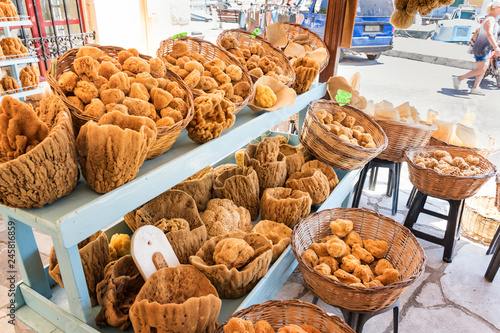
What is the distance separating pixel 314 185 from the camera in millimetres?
1920

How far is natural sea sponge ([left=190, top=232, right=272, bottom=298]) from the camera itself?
118 cm

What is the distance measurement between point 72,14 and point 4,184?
6.47 meters

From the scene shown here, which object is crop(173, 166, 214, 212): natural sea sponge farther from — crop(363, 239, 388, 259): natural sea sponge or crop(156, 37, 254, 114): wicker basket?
crop(363, 239, 388, 259): natural sea sponge

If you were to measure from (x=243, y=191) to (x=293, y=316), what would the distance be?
2.45 ft

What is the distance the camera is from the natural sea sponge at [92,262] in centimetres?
114

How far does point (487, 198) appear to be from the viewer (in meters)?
2.96

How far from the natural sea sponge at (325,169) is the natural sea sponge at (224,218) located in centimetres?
62

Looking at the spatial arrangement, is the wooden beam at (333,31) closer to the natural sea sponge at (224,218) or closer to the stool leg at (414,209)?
the stool leg at (414,209)

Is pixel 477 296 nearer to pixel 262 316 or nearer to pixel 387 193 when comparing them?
pixel 387 193

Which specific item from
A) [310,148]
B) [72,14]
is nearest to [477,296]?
[310,148]

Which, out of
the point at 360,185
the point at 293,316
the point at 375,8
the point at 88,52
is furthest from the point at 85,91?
the point at 375,8

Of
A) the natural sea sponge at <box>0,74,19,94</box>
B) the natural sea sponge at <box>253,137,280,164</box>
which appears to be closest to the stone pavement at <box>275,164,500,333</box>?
the natural sea sponge at <box>253,137,280,164</box>

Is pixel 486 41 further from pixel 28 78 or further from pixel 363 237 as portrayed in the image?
pixel 28 78

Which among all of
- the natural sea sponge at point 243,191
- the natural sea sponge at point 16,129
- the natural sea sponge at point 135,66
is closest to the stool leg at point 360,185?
the natural sea sponge at point 243,191
